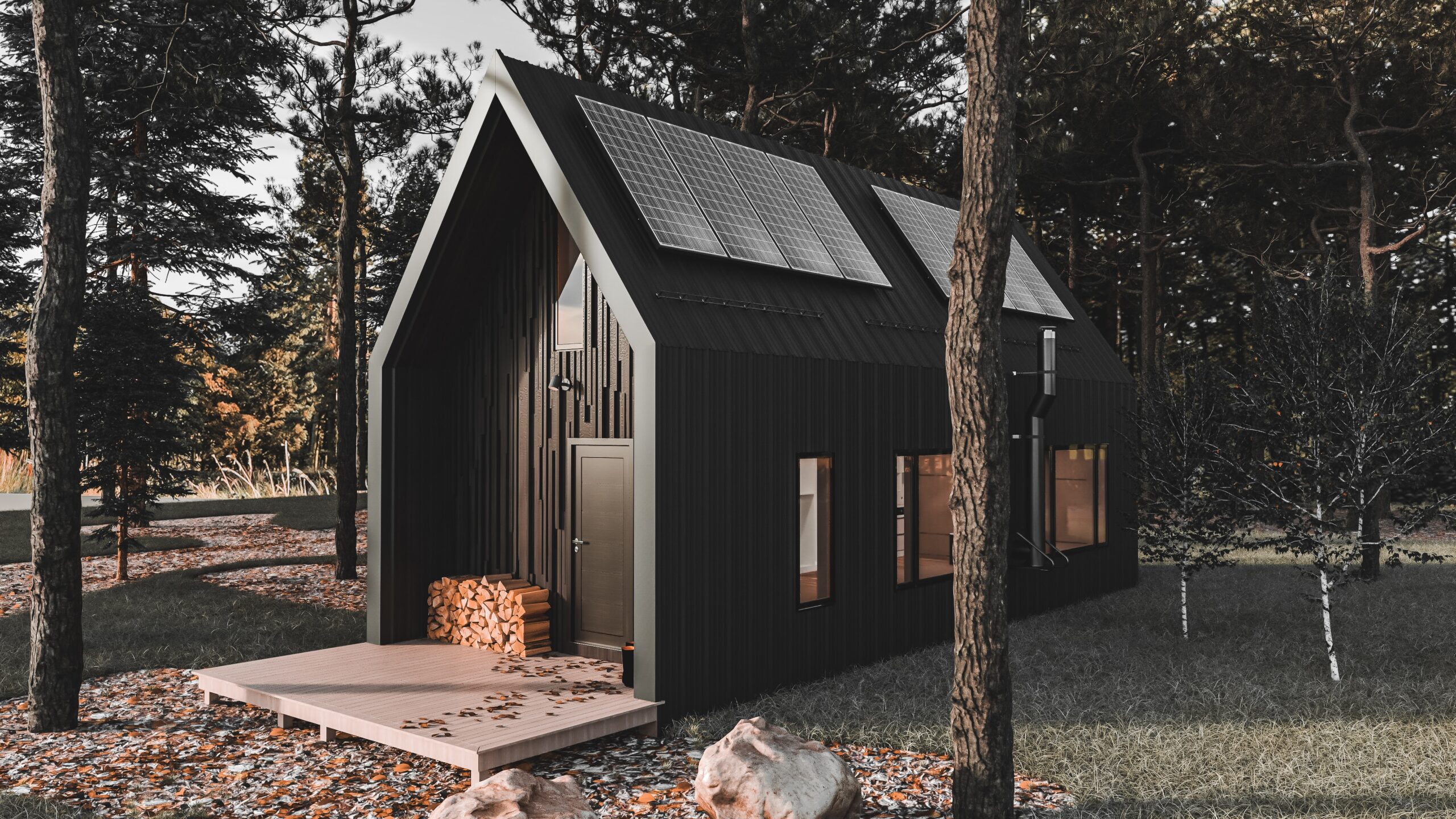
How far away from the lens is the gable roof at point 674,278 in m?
6.98

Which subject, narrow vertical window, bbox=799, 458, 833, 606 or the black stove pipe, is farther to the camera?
the black stove pipe

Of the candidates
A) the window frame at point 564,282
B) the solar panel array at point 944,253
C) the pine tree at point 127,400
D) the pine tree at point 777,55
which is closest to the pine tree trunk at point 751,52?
the pine tree at point 777,55

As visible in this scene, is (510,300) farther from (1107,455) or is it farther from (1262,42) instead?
(1262,42)

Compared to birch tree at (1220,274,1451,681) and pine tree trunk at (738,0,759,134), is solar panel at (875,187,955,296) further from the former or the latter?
pine tree trunk at (738,0,759,134)

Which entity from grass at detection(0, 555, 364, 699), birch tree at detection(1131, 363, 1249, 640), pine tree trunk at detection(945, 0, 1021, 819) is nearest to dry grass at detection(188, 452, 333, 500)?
grass at detection(0, 555, 364, 699)

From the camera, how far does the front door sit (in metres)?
7.73

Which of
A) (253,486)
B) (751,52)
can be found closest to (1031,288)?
(751,52)

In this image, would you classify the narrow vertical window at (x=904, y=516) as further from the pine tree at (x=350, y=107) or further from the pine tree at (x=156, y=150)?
the pine tree at (x=156, y=150)

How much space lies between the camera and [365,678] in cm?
725

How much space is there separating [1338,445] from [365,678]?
791 cm

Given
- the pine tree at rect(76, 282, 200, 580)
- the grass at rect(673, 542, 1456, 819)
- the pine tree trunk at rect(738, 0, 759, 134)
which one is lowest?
the grass at rect(673, 542, 1456, 819)

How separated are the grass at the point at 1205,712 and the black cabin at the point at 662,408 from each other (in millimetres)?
742

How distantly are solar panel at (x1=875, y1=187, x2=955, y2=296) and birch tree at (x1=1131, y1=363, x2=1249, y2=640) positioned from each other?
2.54 metres

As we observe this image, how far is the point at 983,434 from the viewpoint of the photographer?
4.74 meters
